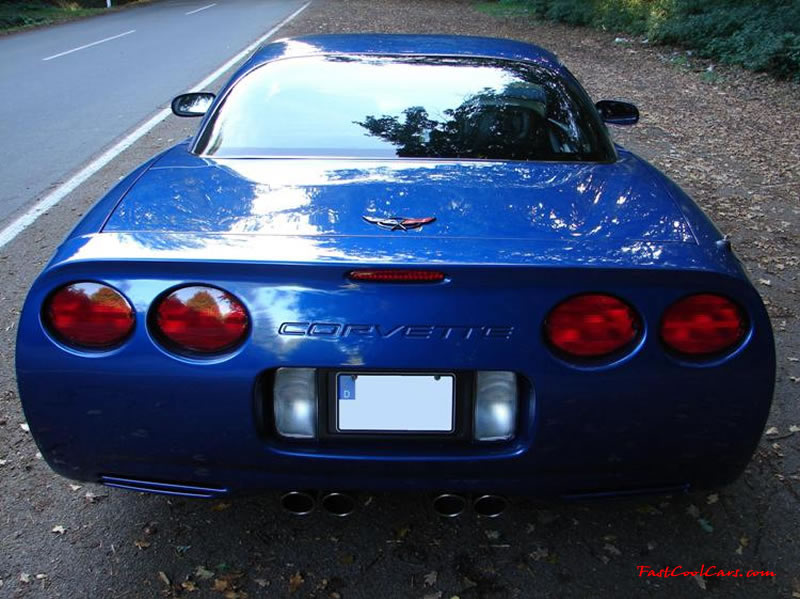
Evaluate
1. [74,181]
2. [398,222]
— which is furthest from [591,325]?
[74,181]

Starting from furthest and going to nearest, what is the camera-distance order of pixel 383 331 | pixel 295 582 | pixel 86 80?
1. pixel 86 80
2. pixel 295 582
3. pixel 383 331

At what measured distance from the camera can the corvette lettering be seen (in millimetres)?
1930

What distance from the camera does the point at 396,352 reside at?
76.4 inches

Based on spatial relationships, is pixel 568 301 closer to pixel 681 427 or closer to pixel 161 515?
pixel 681 427

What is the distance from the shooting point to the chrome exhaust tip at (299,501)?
2.21m

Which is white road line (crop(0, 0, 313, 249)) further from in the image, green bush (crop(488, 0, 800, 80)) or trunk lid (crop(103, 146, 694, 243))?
green bush (crop(488, 0, 800, 80))

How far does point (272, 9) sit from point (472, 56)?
1105 inches

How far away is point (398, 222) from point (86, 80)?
11.5m

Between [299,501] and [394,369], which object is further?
[299,501]

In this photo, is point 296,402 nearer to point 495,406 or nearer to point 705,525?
point 495,406

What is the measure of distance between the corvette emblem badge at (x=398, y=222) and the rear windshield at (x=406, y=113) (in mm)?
639

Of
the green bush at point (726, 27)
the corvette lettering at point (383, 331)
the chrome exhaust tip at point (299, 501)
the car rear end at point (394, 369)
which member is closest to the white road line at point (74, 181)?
the car rear end at point (394, 369)

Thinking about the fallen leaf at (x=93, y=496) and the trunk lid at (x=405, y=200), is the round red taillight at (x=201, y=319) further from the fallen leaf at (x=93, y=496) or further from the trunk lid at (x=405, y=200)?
the fallen leaf at (x=93, y=496)

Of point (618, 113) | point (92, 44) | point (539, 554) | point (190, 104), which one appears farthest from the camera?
point (92, 44)
